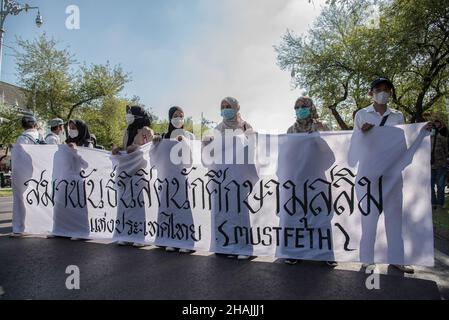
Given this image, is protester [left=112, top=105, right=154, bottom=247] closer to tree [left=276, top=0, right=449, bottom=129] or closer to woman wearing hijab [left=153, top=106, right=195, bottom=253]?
woman wearing hijab [left=153, top=106, right=195, bottom=253]

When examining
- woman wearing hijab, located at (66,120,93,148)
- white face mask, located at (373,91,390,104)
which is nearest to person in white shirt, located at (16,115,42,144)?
woman wearing hijab, located at (66,120,93,148)

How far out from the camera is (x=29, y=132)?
22.4ft

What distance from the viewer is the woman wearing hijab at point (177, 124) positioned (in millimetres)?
5566

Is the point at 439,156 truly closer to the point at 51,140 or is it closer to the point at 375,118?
the point at 375,118

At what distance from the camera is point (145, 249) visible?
208 inches

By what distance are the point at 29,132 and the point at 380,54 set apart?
14.9 m

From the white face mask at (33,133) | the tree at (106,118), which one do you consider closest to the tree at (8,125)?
the tree at (106,118)

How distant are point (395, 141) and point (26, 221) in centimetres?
610

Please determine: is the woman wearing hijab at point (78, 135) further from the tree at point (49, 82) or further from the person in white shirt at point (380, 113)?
the tree at point (49, 82)

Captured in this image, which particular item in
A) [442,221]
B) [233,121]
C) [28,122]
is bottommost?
[442,221]

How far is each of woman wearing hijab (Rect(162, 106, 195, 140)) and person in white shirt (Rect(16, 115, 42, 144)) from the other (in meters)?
2.92

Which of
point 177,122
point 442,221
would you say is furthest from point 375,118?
point 442,221

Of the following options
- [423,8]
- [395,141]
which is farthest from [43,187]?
[423,8]

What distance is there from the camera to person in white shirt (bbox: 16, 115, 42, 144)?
6727mm
